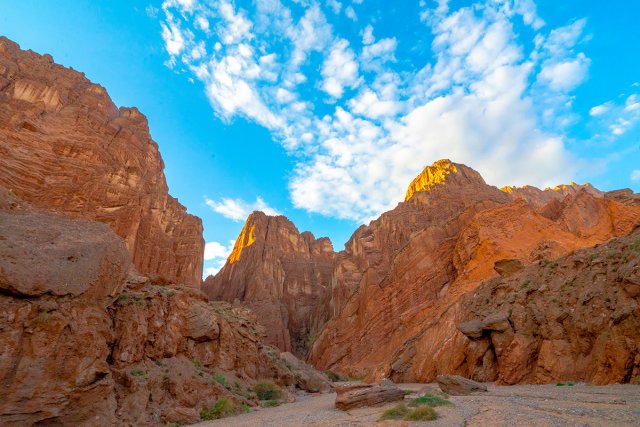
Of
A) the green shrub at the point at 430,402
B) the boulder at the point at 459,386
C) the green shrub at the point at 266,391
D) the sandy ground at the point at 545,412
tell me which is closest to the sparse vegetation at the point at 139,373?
the sandy ground at the point at 545,412

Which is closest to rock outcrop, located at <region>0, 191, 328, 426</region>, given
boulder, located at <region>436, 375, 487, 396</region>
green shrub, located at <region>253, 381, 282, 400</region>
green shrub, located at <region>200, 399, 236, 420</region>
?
green shrub, located at <region>200, 399, 236, 420</region>

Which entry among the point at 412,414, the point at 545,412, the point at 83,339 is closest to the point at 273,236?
the point at 83,339

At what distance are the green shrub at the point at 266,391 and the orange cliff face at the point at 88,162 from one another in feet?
58.8

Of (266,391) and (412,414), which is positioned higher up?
(412,414)

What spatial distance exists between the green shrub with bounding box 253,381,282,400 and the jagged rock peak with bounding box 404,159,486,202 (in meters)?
70.8

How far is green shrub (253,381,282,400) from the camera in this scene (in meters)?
24.6

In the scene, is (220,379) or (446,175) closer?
(220,379)

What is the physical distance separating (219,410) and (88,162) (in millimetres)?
39853

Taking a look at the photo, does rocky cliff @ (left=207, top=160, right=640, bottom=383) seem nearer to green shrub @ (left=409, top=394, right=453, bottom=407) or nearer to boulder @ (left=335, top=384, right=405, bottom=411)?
green shrub @ (left=409, top=394, right=453, bottom=407)

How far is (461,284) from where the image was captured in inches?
1679

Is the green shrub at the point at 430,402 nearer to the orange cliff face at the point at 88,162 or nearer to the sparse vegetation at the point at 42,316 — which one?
the sparse vegetation at the point at 42,316

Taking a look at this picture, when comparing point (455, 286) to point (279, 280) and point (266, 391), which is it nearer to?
point (266, 391)

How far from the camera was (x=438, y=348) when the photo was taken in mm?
26922

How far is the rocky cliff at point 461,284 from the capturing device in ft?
54.7
